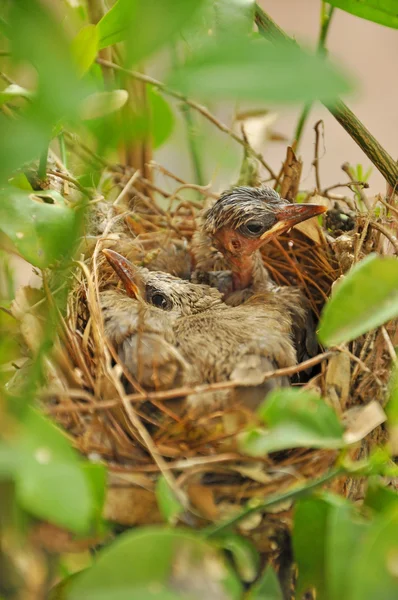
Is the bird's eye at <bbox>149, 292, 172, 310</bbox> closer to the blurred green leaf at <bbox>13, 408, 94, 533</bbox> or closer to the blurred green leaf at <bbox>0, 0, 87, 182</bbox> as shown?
the blurred green leaf at <bbox>13, 408, 94, 533</bbox>

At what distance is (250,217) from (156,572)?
2.26 ft

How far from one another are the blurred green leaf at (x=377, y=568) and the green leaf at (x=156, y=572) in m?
0.08

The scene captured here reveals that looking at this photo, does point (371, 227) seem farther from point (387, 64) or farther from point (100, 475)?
point (387, 64)

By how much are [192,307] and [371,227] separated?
1.02 ft

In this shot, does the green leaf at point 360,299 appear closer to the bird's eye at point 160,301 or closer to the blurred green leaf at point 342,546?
the blurred green leaf at point 342,546

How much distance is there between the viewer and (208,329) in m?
0.87

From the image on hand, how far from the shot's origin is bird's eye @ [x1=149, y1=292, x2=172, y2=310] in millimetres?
955

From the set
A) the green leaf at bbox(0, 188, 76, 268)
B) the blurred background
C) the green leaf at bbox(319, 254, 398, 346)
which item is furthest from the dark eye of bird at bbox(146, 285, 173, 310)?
the blurred background

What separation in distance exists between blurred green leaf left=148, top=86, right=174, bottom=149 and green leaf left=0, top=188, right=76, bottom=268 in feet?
2.06

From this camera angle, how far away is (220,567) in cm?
43

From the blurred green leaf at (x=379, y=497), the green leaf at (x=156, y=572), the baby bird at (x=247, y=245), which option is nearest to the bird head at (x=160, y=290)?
the baby bird at (x=247, y=245)

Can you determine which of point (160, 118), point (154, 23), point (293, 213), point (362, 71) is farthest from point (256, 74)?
point (362, 71)

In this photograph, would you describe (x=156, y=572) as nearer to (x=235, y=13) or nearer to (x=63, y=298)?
(x=63, y=298)

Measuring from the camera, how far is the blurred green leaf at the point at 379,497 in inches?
22.3
